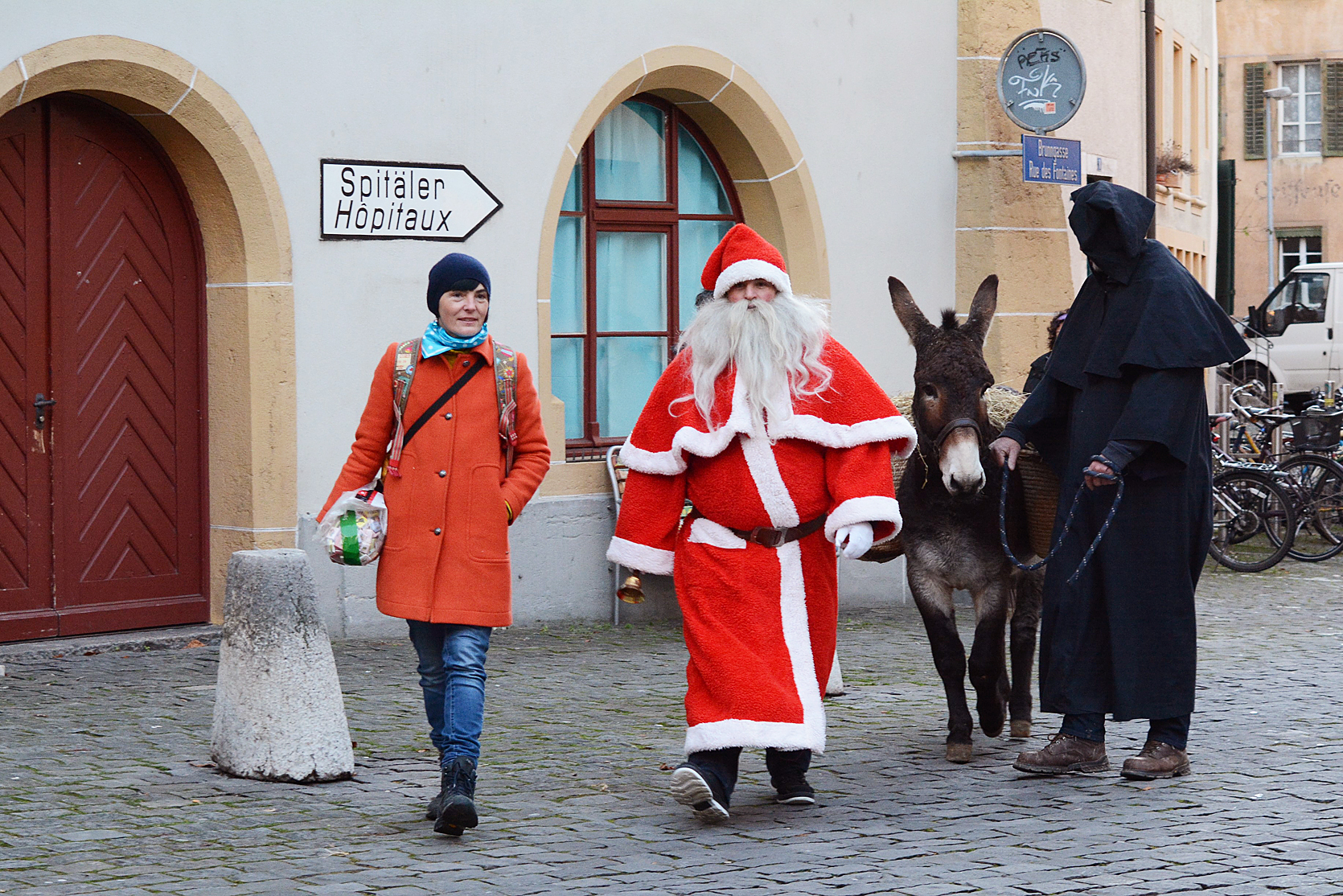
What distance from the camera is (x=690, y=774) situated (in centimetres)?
560

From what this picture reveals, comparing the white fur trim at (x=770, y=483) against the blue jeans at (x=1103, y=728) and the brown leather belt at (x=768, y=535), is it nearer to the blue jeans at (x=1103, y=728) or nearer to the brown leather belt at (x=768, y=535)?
the brown leather belt at (x=768, y=535)

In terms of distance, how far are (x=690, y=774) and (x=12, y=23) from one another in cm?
514

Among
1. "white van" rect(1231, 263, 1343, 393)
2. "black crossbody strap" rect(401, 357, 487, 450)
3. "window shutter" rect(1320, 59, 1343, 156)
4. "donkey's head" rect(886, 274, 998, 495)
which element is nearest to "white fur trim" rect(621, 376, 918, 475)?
"donkey's head" rect(886, 274, 998, 495)

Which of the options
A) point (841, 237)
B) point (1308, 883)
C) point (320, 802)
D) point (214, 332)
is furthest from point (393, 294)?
point (1308, 883)

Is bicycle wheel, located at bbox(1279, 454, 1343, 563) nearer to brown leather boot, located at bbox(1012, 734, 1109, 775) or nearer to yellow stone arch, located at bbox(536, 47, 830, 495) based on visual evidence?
yellow stone arch, located at bbox(536, 47, 830, 495)

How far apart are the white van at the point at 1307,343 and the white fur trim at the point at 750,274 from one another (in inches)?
697

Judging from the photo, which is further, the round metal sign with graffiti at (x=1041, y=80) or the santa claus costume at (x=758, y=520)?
the round metal sign with graffiti at (x=1041, y=80)

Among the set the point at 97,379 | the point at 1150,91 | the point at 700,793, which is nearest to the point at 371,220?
the point at 97,379

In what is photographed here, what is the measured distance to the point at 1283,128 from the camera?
36.8m

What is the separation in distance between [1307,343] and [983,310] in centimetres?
1775

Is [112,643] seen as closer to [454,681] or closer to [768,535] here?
[454,681]

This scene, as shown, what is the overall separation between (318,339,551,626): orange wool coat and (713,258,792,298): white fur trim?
76 centimetres

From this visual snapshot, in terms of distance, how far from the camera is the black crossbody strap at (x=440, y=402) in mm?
5715

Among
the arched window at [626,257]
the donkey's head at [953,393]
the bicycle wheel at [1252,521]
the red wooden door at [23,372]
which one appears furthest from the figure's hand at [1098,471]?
the bicycle wheel at [1252,521]
